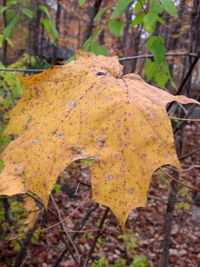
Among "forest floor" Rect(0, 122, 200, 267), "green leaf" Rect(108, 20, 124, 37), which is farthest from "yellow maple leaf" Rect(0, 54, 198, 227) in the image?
"forest floor" Rect(0, 122, 200, 267)

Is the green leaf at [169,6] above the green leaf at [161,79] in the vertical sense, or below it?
above

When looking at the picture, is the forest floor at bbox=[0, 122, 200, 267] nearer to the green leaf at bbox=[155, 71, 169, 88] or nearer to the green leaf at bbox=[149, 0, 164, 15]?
the green leaf at bbox=[155, 71, 169, 88]

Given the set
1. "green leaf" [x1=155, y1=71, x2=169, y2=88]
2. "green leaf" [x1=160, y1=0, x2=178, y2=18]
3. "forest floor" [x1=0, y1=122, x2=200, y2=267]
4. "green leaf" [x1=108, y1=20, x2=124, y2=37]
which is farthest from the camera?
"forest floor" [x1=0, y1=122, x2=200, y2=267]

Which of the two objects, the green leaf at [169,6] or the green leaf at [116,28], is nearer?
the green leaf at [169,6]

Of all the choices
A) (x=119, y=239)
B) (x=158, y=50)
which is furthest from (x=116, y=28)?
(x=119, y=239)

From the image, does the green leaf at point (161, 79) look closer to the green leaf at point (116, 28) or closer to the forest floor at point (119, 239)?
the green leaf at point (116, 28)

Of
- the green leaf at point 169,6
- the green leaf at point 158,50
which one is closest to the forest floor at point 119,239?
the green leaf at point 158,50

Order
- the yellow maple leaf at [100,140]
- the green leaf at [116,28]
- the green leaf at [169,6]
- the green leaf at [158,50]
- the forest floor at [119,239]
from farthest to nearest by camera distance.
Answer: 1. the forest floor at [119,239]
2. the green leaf at [116,28]
3. the green leaf at [158,50]
4. the green leaf at [169,6]
5. the yellow maple leaf at [100,140]

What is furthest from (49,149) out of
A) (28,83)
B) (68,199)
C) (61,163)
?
(68,199)
